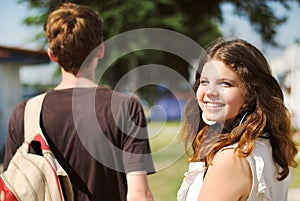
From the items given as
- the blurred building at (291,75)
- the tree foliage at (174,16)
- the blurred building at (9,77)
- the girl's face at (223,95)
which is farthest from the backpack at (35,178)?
the tree foliage at (174,16)

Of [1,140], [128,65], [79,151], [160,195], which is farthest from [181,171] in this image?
[128,65]

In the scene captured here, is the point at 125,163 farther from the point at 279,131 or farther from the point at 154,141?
the point at 154,141

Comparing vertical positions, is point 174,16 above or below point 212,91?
above

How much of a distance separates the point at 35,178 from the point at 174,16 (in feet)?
76.6

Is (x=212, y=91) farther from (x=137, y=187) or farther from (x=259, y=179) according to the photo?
(x=137, y=187)

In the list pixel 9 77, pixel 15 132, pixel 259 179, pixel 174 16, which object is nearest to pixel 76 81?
pixel 15 132

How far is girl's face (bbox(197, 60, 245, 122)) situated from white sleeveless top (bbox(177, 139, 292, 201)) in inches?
4.5

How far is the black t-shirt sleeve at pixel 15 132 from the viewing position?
6.29 ft

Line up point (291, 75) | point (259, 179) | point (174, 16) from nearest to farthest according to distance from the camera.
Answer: point (259, 179) < point (291, 75) < point (174, 16)

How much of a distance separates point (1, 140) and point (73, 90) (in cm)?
1029

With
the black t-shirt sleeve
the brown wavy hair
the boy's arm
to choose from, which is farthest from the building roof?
the brown wavy hair

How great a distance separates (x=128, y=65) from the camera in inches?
957

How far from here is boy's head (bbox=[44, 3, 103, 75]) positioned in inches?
75.7

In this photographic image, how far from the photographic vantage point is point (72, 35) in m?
1.92
